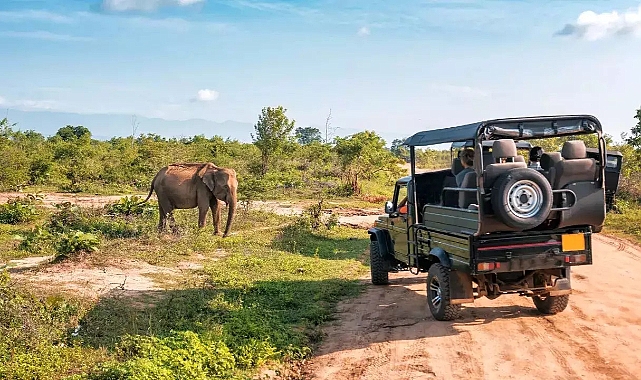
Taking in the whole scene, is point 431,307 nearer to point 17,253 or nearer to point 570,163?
point 570,163

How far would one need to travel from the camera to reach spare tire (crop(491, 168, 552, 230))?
23.3ft

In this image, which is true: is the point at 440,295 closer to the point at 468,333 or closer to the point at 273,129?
the point at 468,333

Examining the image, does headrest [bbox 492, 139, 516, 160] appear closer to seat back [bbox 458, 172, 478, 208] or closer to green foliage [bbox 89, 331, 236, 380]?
seat back [bbox 458, 172, 478, 208]

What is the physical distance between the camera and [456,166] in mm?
9625

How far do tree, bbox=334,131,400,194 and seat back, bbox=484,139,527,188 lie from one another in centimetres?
2114

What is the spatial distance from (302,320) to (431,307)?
72.9 inches

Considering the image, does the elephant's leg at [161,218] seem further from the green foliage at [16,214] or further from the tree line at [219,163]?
the tree line at [219,163]

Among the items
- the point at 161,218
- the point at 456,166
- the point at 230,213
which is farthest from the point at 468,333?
the point at 161,218

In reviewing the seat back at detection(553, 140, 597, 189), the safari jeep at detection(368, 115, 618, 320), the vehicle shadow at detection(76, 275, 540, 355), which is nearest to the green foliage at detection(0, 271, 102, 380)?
the vehicle shadow at detection(76, 275, 540, 355)

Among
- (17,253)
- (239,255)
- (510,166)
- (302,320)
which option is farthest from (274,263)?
(510,166)

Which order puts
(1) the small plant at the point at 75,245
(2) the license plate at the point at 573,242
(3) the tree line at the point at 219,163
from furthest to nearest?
(3) the tree line at the point at 219,163, (1) the small plant at the point at 75,245, (2) the license plate at the point at 573,242

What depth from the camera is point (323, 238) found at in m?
16.6

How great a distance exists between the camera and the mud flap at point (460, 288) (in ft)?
26.5

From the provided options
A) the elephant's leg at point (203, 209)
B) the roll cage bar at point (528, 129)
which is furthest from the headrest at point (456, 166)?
the elephant's leg at point (203, 209)
